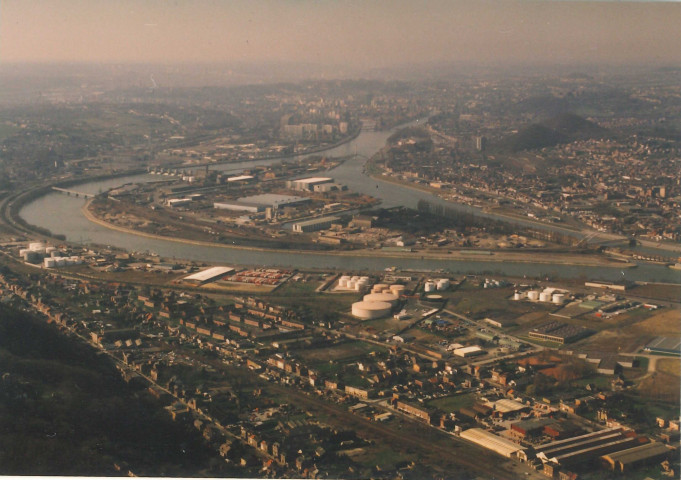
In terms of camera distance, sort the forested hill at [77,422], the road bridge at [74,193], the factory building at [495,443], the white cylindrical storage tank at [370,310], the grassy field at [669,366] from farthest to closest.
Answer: the road bridge at [74,193]
the white cylindrical storage tank at [370,310]
the grassy field at [669,366]
the factory building at [495,443]
the forested hill at [77,422]

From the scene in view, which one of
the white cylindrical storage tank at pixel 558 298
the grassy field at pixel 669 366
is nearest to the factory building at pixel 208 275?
the white cylindrical storage tank at pixel 558 298

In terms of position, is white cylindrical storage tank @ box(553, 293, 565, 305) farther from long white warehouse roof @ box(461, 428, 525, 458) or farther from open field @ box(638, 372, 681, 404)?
long white warehouse roof @ box(461, 428, 525, 458)

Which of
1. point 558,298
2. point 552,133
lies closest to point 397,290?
point 558,298

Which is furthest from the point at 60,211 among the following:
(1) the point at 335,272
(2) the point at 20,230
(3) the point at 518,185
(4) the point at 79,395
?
(4) the point at 79,395

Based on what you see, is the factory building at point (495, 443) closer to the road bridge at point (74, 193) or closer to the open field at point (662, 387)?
the open field at point (662, 387)

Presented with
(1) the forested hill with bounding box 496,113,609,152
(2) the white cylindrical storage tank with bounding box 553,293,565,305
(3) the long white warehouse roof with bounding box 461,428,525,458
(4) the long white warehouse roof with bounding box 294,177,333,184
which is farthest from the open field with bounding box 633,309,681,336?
(1) the forested hill with bounding box 496,113,609,152

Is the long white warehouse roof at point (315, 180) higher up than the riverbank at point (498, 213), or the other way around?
the long white warehouse roof at point (315, 180)

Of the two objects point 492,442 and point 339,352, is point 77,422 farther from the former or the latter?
point 492,442

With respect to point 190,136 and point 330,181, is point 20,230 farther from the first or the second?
point 190,136
